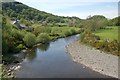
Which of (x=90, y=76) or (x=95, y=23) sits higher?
(x=95, y=23)

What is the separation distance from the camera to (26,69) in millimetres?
35156

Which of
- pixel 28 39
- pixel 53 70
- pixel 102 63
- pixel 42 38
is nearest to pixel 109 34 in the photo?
pixel 42 38

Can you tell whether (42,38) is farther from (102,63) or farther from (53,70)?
(53,70)

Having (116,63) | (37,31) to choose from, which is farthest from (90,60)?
(37,31)

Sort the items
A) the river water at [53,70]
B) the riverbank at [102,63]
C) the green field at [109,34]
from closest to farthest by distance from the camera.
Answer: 1. the river water at [53,70]
2. the riverbank at [102,63]
3. the green field at [109,34]

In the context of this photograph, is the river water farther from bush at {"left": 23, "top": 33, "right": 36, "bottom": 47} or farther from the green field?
the green field

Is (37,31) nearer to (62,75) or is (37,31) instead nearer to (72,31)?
(72,31)

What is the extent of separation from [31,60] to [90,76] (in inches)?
598

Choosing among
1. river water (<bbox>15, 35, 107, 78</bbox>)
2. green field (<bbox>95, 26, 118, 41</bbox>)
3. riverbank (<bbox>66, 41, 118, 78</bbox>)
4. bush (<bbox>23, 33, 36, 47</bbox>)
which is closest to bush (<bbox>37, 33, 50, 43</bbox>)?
bush (<bbox>23, 33, 36, 47</bbox>)

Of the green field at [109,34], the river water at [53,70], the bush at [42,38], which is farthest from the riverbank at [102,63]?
the bush at [42,38]

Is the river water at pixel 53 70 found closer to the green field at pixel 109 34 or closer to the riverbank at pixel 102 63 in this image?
the riverbank at pixel 102 63

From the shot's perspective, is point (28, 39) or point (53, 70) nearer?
point (53, 70)

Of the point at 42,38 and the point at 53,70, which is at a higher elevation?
the point at 42,38

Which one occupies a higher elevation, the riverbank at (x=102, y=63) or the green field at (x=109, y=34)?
the green field at (x=109, y=34)
